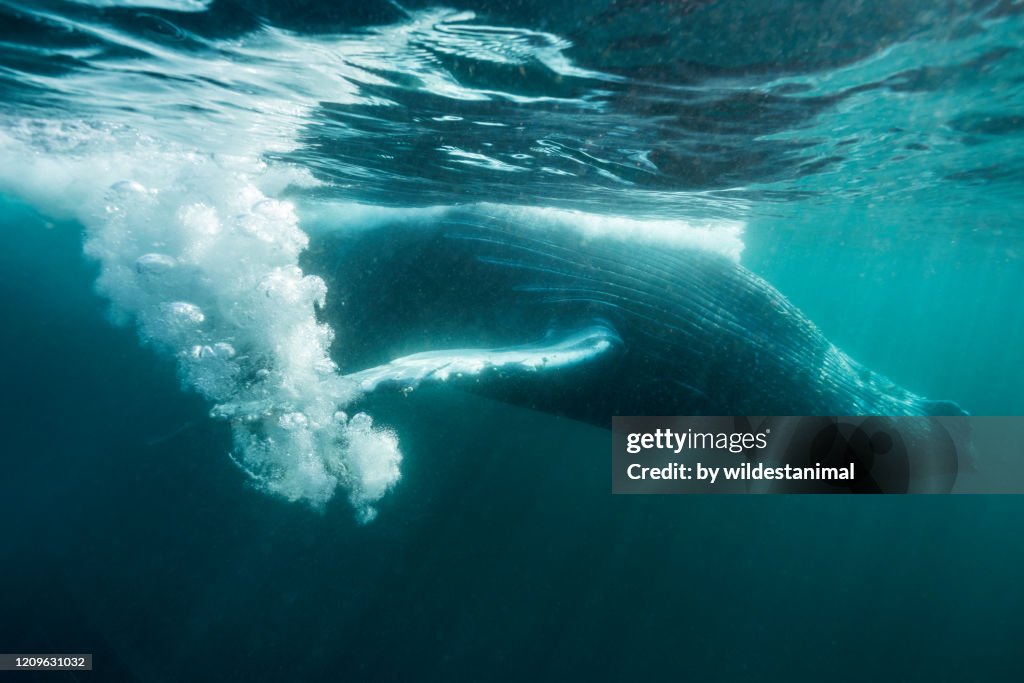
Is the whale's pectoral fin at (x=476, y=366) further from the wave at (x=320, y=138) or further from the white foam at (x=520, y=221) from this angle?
the white foam at (x=520, y=221)

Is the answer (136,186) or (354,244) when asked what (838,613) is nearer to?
(354,244)

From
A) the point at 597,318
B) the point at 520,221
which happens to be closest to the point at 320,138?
the point at 520,221

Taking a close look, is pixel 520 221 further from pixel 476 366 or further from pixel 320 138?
pixel 320 138

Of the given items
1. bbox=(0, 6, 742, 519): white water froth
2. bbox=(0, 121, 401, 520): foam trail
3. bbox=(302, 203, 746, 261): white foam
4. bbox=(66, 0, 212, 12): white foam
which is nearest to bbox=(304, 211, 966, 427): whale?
bbox=(302, 203, 746, 261): white foam

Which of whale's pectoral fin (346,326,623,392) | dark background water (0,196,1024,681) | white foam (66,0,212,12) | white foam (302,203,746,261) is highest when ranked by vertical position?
white foam (66,0,212,12)

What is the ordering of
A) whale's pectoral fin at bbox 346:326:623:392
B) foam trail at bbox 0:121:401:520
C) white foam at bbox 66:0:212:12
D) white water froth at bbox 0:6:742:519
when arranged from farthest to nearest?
foam trail at bbox 0:121:401:520 < white water froth at bbox 0:6:742:519 < white foam at bbox 66:0:212:12 < whale's pectoral fin at bbox 346:326:623:392

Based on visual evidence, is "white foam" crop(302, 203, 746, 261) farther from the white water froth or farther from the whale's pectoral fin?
the whale's pectoral fin

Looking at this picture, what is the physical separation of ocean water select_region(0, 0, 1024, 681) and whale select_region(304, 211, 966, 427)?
1.14 feet

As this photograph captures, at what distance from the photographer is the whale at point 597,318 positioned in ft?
19.0

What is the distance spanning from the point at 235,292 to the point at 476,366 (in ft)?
17.3

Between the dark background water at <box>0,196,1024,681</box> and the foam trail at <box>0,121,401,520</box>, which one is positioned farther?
the dark background water at <box>0,196,1024,681</box>

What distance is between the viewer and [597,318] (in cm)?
621

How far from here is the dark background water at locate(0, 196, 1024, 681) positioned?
35.2 ft

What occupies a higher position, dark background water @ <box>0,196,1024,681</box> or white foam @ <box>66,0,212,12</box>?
white foam @ <box>66,0,212,12</box>
